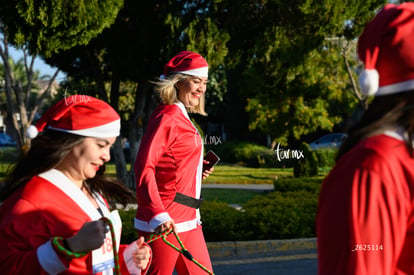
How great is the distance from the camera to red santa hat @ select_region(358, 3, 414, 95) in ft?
5.26

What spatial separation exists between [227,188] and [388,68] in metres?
17.5

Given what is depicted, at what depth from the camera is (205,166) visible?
4.73 meters

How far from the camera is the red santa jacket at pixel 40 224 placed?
7.52 feet

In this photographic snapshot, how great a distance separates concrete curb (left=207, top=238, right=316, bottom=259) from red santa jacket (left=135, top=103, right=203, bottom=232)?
455 cm

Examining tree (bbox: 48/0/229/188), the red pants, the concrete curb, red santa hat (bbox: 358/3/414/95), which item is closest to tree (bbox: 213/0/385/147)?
tree (bbox: 48/0/229/188)

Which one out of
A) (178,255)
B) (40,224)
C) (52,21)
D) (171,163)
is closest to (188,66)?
(171,163)

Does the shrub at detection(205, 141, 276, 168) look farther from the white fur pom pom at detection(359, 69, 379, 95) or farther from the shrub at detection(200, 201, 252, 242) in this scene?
the white fur pom pom at detection(359, 69, 379, 95)

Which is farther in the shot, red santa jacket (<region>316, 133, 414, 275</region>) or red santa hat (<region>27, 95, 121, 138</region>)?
red santa hat (<region>27, 95, 121, 138</region>)

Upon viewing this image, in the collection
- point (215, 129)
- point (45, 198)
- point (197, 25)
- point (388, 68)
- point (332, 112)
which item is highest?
point (388, 68)

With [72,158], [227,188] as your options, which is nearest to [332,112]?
[227,188]

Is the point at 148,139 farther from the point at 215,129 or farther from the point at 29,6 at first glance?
the point at 215,129

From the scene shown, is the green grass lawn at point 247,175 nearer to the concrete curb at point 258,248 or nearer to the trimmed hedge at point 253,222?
the trimmed hedge at point 253,222

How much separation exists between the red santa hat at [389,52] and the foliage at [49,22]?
33.9ft

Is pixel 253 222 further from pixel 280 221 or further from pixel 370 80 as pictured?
pixel 370 80
